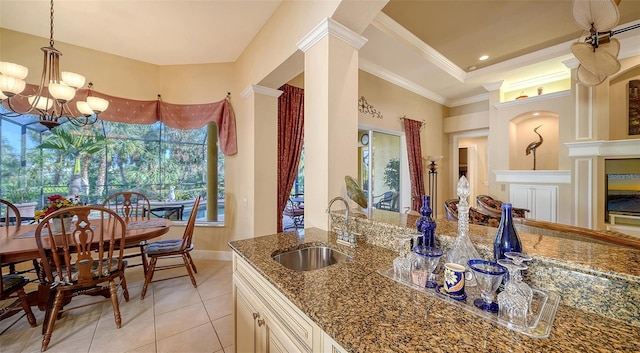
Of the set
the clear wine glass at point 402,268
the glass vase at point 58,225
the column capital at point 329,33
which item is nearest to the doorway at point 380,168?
the column capital at point 329,33

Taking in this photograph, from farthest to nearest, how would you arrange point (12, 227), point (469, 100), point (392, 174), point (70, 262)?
point (469, 100) → point (392, 174) → point (12, 227) → point (70, 262)

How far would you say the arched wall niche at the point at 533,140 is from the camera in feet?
13.9

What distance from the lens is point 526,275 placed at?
2.88ft

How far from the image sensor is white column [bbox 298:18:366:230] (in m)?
1.74

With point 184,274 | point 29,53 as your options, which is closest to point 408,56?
point 184,274

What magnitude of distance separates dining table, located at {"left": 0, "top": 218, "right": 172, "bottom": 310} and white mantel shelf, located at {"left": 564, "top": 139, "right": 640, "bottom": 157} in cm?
567

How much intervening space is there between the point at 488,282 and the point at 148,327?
2519mm

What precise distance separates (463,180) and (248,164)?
2.65m

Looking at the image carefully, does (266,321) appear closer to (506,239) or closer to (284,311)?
(284,311)

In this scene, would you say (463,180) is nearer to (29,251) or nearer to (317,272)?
(317,272)

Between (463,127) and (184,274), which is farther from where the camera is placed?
(463,127)

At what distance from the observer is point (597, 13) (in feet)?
5.49

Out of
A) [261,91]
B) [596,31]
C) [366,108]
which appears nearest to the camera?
[596,31]

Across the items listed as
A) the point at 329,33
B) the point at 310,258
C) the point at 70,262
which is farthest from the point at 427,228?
the point at 70,262
